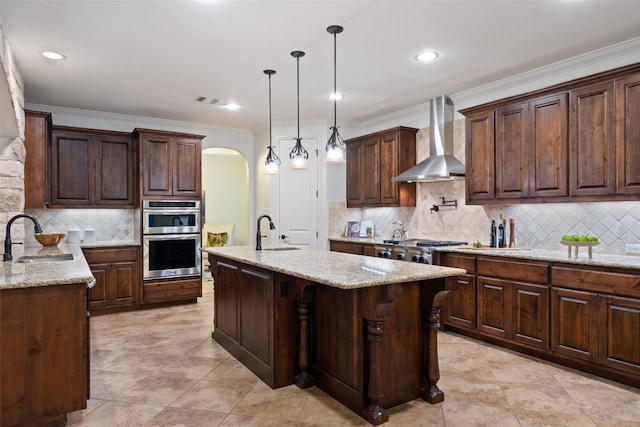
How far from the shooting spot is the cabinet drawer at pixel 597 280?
2895mm

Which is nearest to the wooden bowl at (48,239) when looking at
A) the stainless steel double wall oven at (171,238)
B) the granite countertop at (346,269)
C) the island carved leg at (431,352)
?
the stainless steel double wall oven at (171,238)

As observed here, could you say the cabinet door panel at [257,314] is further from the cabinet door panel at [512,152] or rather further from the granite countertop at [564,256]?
the cabinet door panel at [512,152]

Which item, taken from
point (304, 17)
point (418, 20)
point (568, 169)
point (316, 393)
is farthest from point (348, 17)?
point (316, 393)

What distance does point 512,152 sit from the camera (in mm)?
4035

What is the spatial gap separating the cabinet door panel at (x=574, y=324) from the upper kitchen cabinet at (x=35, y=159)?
5.34 m

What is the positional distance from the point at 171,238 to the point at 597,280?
4.82 m

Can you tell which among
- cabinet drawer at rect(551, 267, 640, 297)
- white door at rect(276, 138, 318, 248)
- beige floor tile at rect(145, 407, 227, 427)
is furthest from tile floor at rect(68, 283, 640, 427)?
white door at rect(276, 138, 318, 248)

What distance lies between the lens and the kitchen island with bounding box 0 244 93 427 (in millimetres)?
2199

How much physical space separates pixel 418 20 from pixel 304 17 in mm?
855

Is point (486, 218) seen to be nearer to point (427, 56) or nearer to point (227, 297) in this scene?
point (427, 56)

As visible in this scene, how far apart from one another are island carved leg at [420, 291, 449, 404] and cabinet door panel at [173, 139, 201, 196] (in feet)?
13.4

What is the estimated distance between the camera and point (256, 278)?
3.18 m

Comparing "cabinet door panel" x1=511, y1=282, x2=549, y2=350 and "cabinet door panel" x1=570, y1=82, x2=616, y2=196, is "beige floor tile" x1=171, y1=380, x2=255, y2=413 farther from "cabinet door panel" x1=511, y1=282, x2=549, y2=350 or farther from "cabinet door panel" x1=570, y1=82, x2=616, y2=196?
"cabinet door panel" x1=570, y1=82, x2=616, y2=196

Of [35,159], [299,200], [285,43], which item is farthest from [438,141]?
[35,159]
